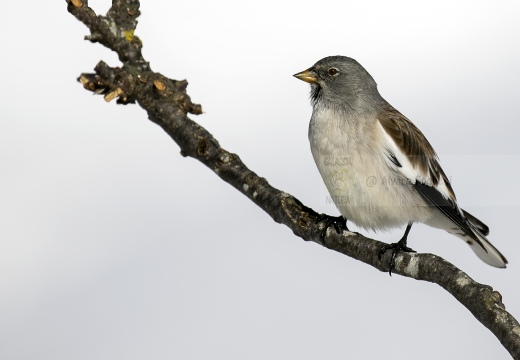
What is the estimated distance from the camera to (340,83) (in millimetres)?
5570

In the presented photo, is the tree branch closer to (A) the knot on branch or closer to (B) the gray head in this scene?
(A) the knot on branch

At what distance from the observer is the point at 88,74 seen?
14.4 feet

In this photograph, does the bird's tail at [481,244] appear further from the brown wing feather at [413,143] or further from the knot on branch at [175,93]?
the knot on branch at [175,93]

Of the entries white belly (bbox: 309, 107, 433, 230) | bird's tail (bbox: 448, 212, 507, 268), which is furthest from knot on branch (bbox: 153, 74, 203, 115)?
bird's tail (bbox: 448, 212, 507, 268)

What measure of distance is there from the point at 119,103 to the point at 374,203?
184 centimetres

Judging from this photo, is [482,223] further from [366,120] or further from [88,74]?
[88,74]

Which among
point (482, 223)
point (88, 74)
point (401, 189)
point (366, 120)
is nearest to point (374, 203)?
point (401, 189)

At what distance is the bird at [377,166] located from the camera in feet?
16.2

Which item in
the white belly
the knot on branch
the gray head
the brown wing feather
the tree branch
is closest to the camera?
the tree branch

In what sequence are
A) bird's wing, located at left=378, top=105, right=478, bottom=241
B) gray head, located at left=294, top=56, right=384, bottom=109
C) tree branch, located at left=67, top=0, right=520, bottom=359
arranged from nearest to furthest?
tree branch, located at left=67, top=0, right=520, bottom=359
bird's wing, located at left=378, top=105, right=478, bottom=241
gray head, located at left=294, top=56, right=384, bottom=109

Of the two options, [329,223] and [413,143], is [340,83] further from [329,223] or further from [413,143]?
[329,223]

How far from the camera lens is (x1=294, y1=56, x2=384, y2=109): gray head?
5441 millimetres

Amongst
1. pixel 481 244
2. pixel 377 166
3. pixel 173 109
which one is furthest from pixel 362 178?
pixel 173 109

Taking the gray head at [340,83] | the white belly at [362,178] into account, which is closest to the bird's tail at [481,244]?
the white belly at [362,178]
